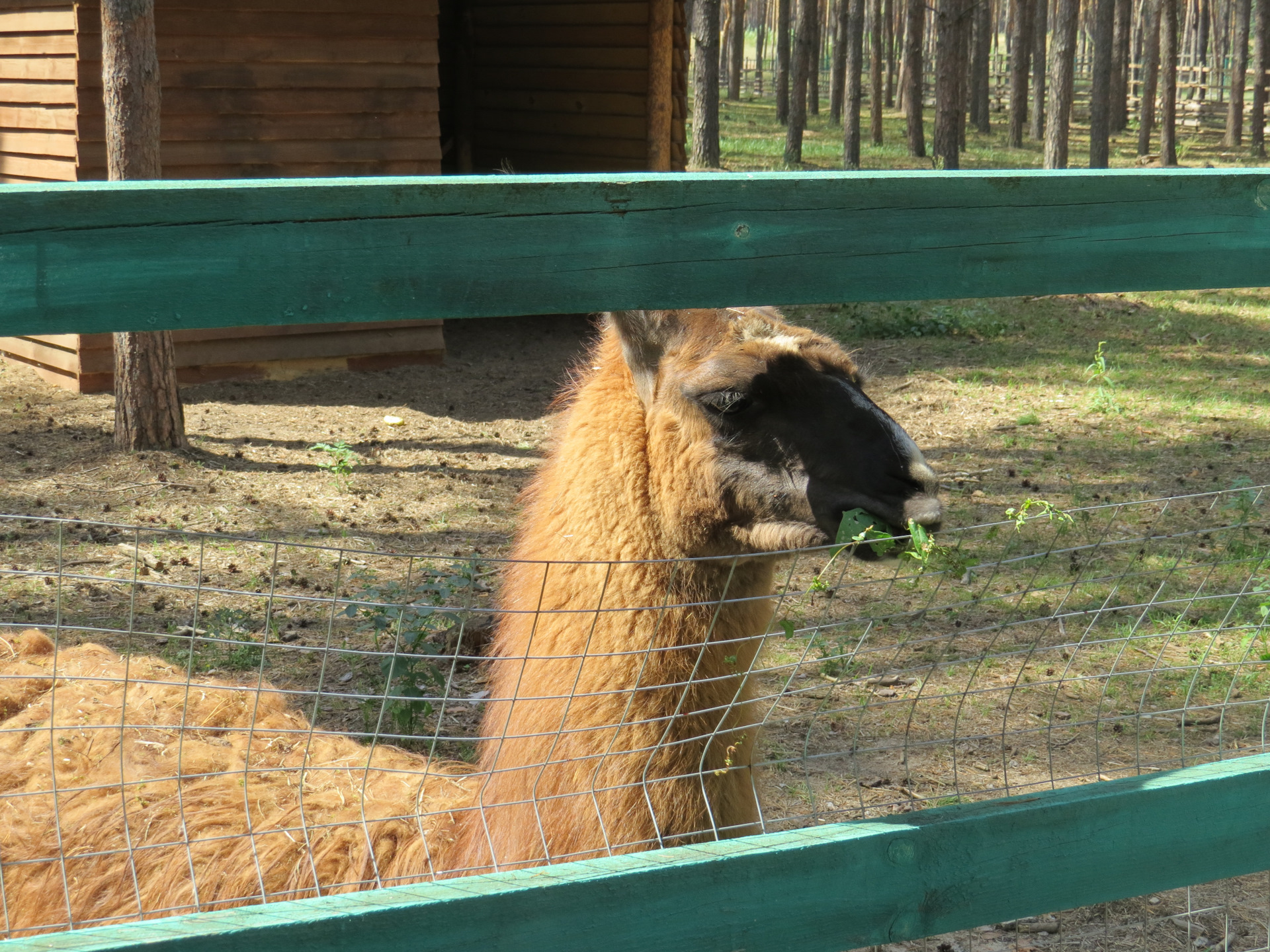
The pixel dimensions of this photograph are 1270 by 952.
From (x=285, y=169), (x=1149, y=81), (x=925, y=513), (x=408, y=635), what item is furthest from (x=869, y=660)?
(x=1149, y=81)

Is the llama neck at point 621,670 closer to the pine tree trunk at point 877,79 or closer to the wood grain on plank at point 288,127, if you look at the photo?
the wood grain on plank at point 288,127

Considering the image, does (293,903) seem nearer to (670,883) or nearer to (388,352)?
(670,883)

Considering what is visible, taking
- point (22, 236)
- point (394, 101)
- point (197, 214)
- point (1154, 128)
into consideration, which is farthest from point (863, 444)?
point (1154, 128)

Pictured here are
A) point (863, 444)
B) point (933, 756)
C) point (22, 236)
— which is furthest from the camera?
point (933, 756)

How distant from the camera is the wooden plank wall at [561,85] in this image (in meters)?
13.5

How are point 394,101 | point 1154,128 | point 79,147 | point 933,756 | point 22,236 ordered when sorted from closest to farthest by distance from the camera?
point 22,236, point 933,756, point 79,147, point 394,101, point 1154,128

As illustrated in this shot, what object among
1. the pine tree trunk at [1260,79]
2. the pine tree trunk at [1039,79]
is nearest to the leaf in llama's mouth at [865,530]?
the pine tree trunk at [1260,79]

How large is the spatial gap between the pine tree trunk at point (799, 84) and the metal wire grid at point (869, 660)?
16866 millimetres

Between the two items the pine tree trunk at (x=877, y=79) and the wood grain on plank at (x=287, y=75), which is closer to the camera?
the wood grain on plank at (x=287, y=75)

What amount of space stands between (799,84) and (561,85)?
382 inches

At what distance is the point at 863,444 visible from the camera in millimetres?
2293

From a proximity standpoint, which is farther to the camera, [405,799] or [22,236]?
[405,799]

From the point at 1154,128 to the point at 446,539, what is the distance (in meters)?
35.7

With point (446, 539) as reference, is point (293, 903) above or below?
above
